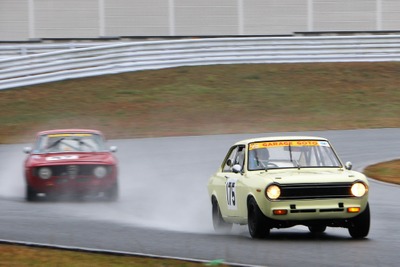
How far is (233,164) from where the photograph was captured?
1169 cm

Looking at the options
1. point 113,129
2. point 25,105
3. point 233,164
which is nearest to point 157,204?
point 233,164

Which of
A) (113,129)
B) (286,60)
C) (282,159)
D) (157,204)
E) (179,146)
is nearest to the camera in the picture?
(282,159)

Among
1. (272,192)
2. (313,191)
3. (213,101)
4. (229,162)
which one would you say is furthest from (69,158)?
(213,101)

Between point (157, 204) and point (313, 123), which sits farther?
point (313, 123)

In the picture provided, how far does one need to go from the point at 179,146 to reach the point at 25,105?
22.3 feet

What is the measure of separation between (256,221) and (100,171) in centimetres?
557

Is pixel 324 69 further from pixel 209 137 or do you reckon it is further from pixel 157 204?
pixel 157 204

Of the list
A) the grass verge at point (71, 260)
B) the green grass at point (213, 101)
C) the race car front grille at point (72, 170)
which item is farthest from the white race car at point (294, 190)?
the green grass at point (213, 101)

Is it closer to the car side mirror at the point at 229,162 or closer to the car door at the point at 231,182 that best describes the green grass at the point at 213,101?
the car door at the point at 231,182

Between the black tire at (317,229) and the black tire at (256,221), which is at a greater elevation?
the black tire at (256,221)

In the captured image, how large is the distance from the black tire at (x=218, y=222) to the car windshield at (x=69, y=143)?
4.68 metres

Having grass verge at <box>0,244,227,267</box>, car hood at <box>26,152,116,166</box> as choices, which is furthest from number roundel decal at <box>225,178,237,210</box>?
car hood at <box>26,152,116,166</box>

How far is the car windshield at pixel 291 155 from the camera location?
433 inches

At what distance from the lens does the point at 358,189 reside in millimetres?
10164
